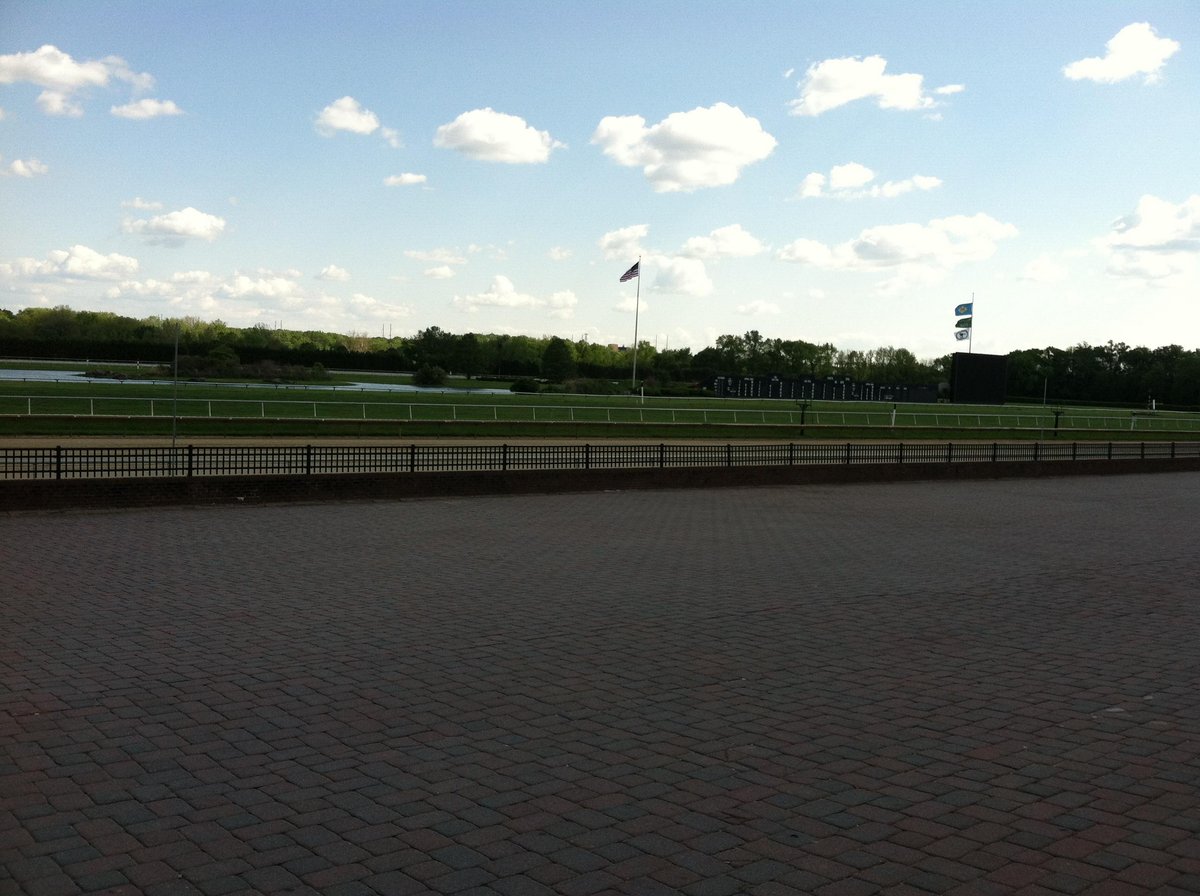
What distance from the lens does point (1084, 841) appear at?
4.30m

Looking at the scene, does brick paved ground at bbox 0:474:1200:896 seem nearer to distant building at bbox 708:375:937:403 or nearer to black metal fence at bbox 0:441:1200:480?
black metal fence at bbox 0:441:1200:480

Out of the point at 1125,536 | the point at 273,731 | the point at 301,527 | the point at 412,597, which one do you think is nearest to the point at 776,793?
the point at 273,731

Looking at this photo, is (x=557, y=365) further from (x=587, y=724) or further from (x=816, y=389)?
(x=587, y=724)

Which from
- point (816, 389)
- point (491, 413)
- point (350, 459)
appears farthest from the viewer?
point (816, 389)

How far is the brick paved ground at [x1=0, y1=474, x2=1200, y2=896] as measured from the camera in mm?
4070

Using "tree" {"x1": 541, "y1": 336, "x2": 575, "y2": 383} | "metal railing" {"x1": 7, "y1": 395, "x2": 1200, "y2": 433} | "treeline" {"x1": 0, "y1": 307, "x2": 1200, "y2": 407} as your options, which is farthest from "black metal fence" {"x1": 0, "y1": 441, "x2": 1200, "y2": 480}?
"tree" {"x1": 541, "y1": 336, "x2": 575, "y2": 383}

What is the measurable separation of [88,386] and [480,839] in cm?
5434

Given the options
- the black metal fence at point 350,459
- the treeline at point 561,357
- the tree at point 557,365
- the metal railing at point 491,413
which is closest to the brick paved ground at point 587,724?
the black metal fence at point 350,459

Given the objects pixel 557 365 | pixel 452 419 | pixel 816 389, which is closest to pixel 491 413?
pixel 452 419

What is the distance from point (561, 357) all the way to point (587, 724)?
118888mm

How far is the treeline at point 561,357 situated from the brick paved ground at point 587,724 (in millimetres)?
76615

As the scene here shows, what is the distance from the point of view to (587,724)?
19.1ft

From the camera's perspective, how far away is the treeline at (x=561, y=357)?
101 metres

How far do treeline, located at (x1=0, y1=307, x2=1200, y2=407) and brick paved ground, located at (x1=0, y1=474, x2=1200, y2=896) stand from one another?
76.6 m
